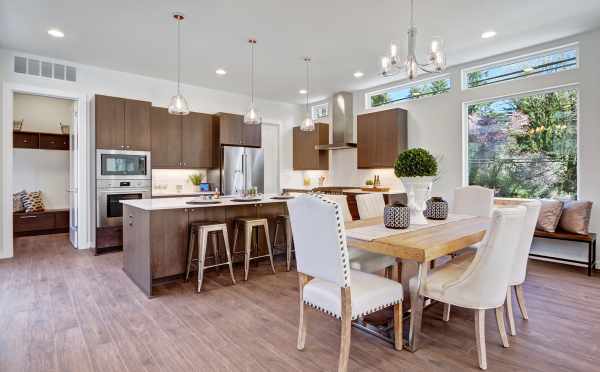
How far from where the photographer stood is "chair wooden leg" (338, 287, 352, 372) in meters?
1.79

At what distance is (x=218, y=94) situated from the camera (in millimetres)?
6652

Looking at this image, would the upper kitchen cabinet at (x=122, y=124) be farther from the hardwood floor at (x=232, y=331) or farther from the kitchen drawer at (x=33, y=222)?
the kitchen drawer at (x=33, y=222)

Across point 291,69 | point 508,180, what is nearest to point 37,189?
point 291,69

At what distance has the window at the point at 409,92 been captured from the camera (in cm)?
557

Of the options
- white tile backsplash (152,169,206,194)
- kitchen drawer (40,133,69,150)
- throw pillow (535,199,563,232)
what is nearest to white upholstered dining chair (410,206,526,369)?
throw pillow (535,199,563,232)

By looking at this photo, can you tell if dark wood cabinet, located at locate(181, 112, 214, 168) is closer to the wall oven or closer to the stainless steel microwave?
the stainless steel microwave

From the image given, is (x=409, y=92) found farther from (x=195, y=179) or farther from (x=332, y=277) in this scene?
(x=332, y=277)

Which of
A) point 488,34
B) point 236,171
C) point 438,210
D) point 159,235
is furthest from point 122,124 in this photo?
point 488,34

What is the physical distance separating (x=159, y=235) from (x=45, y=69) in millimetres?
3631

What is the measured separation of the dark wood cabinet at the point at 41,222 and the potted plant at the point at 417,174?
272 inches

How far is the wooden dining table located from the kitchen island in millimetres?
2049

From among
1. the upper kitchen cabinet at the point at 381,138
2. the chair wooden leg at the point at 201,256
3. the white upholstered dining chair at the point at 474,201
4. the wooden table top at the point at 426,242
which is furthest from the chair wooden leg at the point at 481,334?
the upper kitchen cabinet at the point at 381,138

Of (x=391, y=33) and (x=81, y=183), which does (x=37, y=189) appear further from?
(x=391, y=33)

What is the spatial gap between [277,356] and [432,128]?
4.84 m
